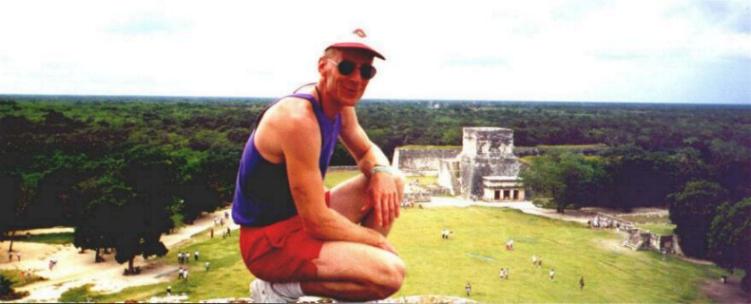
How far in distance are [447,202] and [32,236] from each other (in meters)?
20.4

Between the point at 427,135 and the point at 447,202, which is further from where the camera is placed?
the point at 427,135

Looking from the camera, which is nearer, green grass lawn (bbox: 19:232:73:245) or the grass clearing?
the grass clearing

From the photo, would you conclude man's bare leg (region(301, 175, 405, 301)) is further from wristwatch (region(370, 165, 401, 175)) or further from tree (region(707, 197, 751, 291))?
tree (region(707, 197, 751, 291))

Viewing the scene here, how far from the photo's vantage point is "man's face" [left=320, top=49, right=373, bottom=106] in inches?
115

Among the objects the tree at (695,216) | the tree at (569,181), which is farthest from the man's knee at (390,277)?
the tree at (569,181)

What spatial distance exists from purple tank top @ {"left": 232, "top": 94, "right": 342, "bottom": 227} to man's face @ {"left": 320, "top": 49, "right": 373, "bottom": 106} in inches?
4.4

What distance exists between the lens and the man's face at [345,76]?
9.57 ft

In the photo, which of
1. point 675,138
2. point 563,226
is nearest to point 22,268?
point 563,226

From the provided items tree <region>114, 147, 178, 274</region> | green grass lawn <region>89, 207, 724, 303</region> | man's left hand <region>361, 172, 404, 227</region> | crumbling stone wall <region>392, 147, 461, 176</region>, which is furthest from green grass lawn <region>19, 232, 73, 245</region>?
crumbling stone wall <region>392, 147, 461, 176</region>

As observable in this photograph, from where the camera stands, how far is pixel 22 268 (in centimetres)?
1923

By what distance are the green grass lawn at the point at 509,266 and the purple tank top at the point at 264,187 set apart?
1355 centimetres

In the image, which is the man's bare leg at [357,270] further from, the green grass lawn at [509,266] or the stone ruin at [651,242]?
the stone ruin at [651,242]

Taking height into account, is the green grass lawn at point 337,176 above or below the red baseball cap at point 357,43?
below

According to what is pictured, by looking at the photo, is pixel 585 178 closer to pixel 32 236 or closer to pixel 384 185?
pixel 32 236
